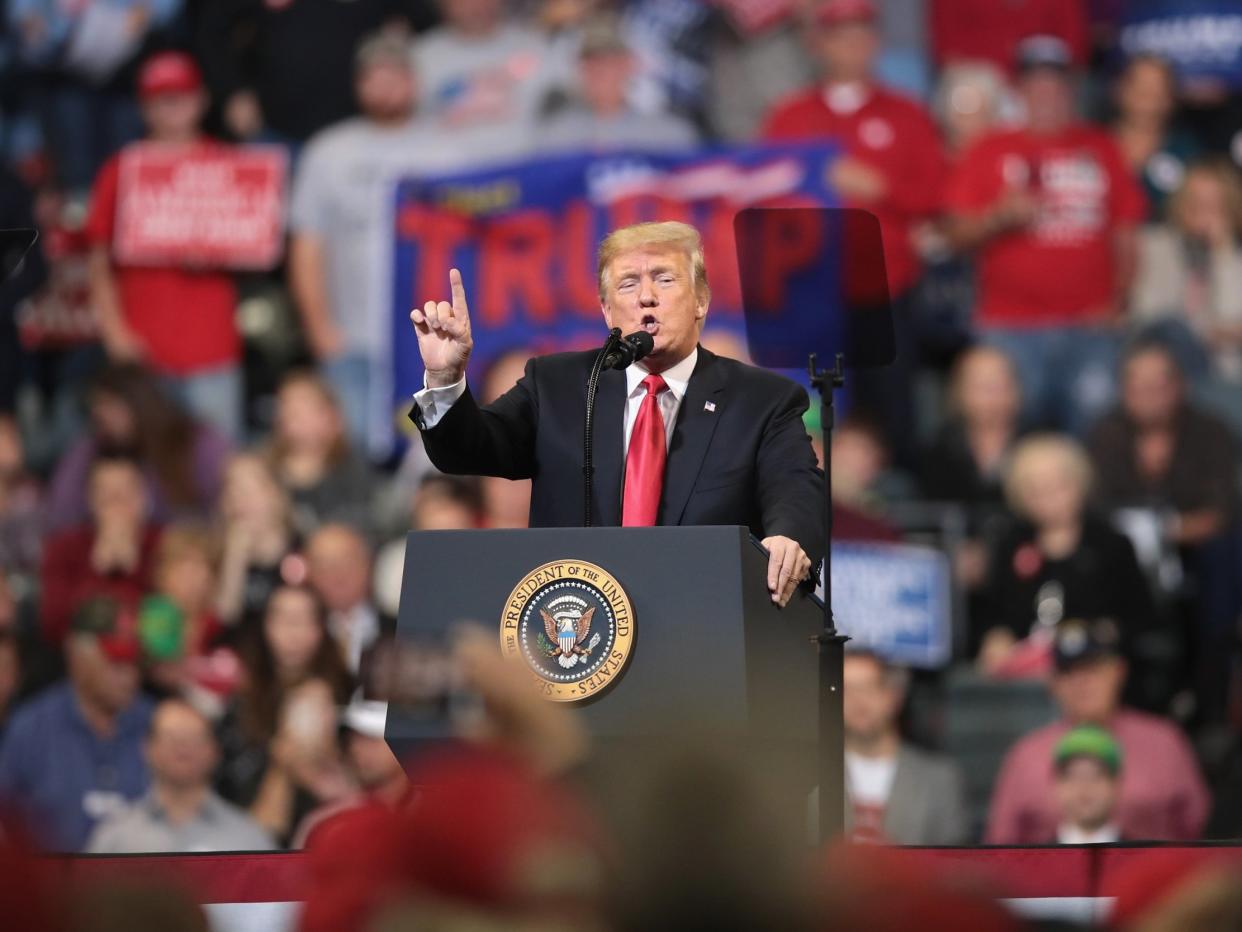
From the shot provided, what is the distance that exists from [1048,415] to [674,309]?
16.3 ft

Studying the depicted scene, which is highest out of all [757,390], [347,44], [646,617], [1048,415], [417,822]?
[347,44]

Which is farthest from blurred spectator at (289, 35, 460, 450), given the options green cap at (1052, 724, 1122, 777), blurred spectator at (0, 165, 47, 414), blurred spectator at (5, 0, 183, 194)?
green cap at (1052, 724, 1122, 777)

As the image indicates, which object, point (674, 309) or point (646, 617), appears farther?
point (674, 309)

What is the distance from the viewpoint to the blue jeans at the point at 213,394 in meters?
8.66

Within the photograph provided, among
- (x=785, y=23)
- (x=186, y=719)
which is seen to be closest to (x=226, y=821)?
(x=186, y=719)

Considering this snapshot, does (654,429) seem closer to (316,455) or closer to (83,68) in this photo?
(316,455)

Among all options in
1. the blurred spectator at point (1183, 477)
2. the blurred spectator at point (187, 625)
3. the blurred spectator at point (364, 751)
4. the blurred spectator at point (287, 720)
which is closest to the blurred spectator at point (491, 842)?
the blurred spectator at point (364, 751)

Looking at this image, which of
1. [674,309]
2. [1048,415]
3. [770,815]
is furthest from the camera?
[1048,415]

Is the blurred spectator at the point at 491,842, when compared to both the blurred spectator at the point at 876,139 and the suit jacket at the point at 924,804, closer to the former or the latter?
the suit jacket at the point at 924,804

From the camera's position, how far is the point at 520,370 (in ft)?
25.6

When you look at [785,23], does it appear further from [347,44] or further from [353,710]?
[353,710]

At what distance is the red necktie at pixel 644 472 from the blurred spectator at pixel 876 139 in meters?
4.66

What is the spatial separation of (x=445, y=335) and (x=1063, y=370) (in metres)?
5.33

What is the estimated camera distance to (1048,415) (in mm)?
8594
